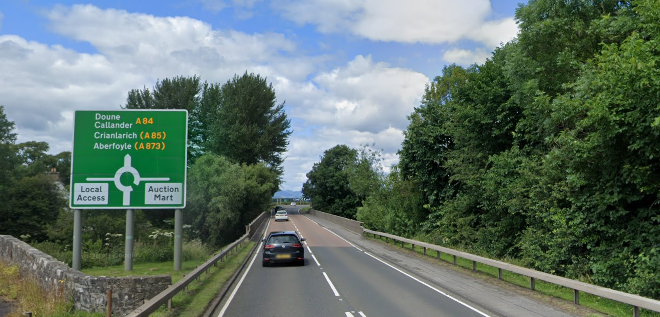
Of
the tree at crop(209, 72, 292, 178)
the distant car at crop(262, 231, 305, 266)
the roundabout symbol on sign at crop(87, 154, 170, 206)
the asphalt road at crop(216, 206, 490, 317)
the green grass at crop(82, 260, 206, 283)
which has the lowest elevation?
the green grass at crop(82, 260, 206, 283)

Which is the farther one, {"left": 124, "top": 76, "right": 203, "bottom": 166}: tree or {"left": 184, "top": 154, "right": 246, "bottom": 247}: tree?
{"left": 124, "top": 76, "right": 203, "bottom": 166}: tree

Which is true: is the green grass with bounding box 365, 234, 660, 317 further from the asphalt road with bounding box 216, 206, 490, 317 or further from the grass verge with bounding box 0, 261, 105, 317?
the grass verge with bounding box 0, 261, 105, 317

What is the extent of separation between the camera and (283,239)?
20.0m

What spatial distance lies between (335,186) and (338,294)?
75.5 m

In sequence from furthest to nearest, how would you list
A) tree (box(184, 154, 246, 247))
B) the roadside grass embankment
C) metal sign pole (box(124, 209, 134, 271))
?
tree (box(184, 154, 246, 247))
metal sign pole (box(124, 209, 134, 271))
the roadside grass embankment

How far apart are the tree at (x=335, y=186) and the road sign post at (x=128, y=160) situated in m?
65.3

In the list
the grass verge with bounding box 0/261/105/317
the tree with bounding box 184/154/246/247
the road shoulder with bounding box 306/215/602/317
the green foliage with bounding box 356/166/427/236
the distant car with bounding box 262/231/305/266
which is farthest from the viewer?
the tree with bounding box 184/154/246/247

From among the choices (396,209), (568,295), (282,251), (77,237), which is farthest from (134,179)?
(396,209)

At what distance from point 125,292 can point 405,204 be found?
27.6m

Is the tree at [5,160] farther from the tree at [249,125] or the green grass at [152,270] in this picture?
the green grass at [152,270]

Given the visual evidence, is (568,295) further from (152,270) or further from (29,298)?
(152,270)

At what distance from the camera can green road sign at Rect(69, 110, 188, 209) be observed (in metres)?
16.2

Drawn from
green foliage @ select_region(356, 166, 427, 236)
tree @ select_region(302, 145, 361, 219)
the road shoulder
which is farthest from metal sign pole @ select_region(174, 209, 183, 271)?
tree @ select_region(302, 145, 361, 219)

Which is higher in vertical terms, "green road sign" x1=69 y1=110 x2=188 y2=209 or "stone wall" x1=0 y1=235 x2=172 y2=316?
"green road sign" x1=69 y1=110 x2=188 y2=209
